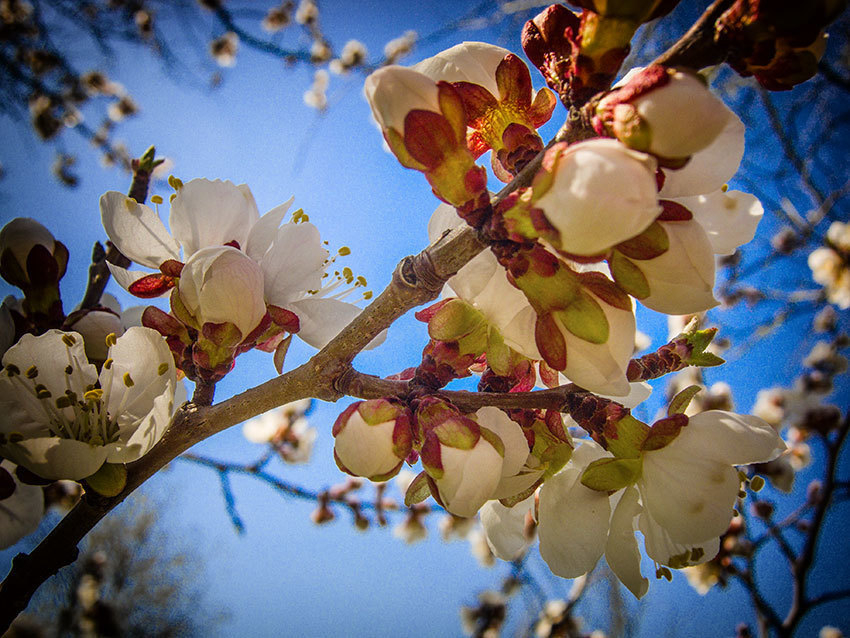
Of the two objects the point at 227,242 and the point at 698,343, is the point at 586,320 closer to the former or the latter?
the point at 698,343

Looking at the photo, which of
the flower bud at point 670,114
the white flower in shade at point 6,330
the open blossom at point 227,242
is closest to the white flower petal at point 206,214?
the open blossom at point 227,242

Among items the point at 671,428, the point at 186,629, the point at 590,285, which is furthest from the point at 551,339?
the point at 186,629

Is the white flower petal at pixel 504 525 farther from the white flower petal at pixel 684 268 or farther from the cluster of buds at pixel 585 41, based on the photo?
the cluster of buds at pixel 585 41

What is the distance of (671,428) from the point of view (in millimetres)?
436

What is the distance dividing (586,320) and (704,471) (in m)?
0.17

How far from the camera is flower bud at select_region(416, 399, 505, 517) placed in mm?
381

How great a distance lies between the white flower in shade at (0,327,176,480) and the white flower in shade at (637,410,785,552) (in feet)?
1.44

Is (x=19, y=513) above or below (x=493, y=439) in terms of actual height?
above

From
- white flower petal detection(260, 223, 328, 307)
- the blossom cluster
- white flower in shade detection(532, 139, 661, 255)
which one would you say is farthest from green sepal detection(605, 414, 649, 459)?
white flower petal detection(260, 223, 328, 307)

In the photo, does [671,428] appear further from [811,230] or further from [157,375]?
[811,230]

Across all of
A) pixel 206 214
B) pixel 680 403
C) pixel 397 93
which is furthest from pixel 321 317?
pixel 680 403

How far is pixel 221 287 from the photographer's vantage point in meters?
0.44

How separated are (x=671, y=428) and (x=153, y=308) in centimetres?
52

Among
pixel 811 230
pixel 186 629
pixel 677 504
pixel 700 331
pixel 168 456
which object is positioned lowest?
pixel 677 504
